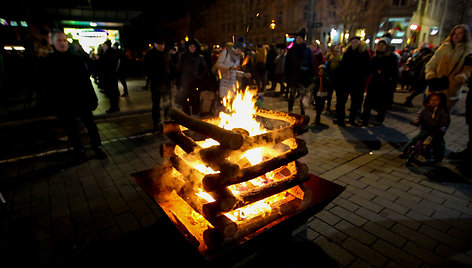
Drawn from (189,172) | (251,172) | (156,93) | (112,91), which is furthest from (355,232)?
(112,91)

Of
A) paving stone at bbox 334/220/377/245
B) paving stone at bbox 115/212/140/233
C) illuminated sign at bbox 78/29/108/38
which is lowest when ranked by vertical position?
paving stone at bbox 115/212/140/233

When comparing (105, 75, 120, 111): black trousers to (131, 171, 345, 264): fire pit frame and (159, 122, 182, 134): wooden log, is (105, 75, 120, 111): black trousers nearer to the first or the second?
(131, 171, 345, 264): fire pit frame

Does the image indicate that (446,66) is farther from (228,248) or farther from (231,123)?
(228,248)

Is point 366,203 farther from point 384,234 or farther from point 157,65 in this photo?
point 157,65

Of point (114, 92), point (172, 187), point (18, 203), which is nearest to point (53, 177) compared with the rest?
point (18, 203)

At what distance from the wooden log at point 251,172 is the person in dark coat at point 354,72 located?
206 inches

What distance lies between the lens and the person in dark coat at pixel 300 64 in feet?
23.6

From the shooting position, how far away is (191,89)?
679 cm

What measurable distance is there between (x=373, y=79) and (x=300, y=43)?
7.86 feet

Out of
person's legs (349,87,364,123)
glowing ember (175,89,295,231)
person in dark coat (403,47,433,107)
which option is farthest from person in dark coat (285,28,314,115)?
person in dark coat (403,47,433,107)

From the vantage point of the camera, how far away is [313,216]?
3.23 metres

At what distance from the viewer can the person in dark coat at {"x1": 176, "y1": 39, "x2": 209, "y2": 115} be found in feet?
21.1

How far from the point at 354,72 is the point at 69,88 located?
6.86 meters

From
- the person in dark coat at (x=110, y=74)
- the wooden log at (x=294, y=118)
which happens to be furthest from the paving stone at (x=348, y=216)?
the person in dark coat at (x=110, y=74)
